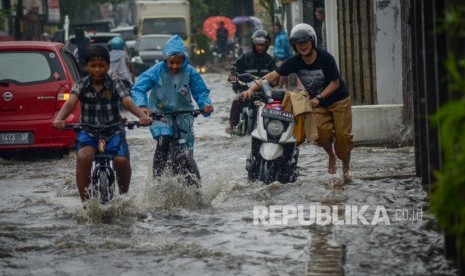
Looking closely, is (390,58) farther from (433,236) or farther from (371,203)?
(433,236)

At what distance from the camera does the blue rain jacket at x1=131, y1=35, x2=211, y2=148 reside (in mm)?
10508

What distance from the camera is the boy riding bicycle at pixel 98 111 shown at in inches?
377

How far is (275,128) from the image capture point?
442 inches

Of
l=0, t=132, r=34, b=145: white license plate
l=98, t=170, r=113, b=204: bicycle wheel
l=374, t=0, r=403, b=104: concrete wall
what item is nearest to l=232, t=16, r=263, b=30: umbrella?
l=374, t=0, r=403, b=104: concrete wall

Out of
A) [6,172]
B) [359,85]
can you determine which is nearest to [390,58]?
[359,85]

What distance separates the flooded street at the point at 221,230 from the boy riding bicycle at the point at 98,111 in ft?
1.04

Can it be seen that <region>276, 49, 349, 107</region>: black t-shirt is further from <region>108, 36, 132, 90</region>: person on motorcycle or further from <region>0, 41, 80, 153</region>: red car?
<region>108, 36, 132, 90</region>: person on motorcycle

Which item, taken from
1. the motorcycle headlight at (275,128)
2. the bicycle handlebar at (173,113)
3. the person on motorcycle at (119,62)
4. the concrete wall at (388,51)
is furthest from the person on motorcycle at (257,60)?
the person on motorcycle at (119,62)

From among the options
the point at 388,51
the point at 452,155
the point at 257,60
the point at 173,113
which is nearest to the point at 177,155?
the point at 173,113

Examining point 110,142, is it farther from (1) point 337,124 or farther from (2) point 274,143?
(1) point 337,124

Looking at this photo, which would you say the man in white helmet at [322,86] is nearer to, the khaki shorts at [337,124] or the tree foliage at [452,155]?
the khaki shorts at [337,124]

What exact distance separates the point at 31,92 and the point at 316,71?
4.95m

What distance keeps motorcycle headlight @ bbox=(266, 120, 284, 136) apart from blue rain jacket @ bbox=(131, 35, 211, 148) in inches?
30.5

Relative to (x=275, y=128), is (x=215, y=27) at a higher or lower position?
higher
